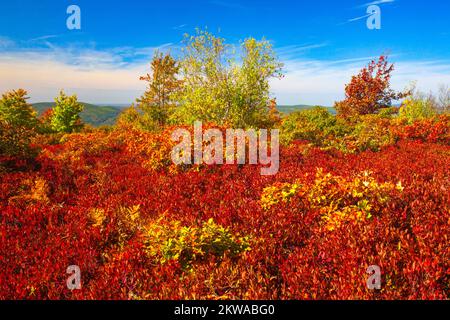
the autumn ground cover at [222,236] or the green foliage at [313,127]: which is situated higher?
the green foliage at [313,127]

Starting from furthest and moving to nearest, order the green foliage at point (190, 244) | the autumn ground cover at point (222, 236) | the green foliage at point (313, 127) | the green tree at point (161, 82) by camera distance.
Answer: the green tree at point (161, 82), the green foliage at point (313, 127), the green foliage at point (190, 244), the autumn ground cover at point (222, 236)

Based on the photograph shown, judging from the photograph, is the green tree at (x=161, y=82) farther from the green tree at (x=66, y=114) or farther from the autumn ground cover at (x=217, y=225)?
the autumn ground cover at (x=217, y=225)

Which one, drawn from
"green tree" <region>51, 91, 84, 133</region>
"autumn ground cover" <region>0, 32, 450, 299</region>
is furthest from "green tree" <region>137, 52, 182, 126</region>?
"autumn ground cover" <region>0, 32, 450, 299</region>

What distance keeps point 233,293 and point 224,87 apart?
15.3 metres

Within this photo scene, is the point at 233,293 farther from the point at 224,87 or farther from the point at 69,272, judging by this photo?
the point at 224,87

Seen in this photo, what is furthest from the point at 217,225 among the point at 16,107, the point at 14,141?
the point at 16,107

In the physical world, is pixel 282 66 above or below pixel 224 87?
above

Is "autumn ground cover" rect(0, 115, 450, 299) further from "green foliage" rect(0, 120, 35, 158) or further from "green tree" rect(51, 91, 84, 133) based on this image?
"green tree" rect(51, 91, 84, 133)

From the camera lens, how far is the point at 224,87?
1781 centimetres

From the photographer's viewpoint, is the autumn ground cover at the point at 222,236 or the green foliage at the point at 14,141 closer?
the autumn ground cover at the point at 222,236

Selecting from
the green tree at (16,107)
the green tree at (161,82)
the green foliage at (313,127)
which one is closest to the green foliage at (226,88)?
the green foliage at (313,127)

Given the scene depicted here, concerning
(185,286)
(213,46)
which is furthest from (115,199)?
(213,46)

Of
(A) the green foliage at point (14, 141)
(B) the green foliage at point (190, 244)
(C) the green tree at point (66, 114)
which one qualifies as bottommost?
(B) the green foliage at point (190, 244)

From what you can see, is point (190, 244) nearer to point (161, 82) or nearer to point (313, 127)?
point (313, 127)
